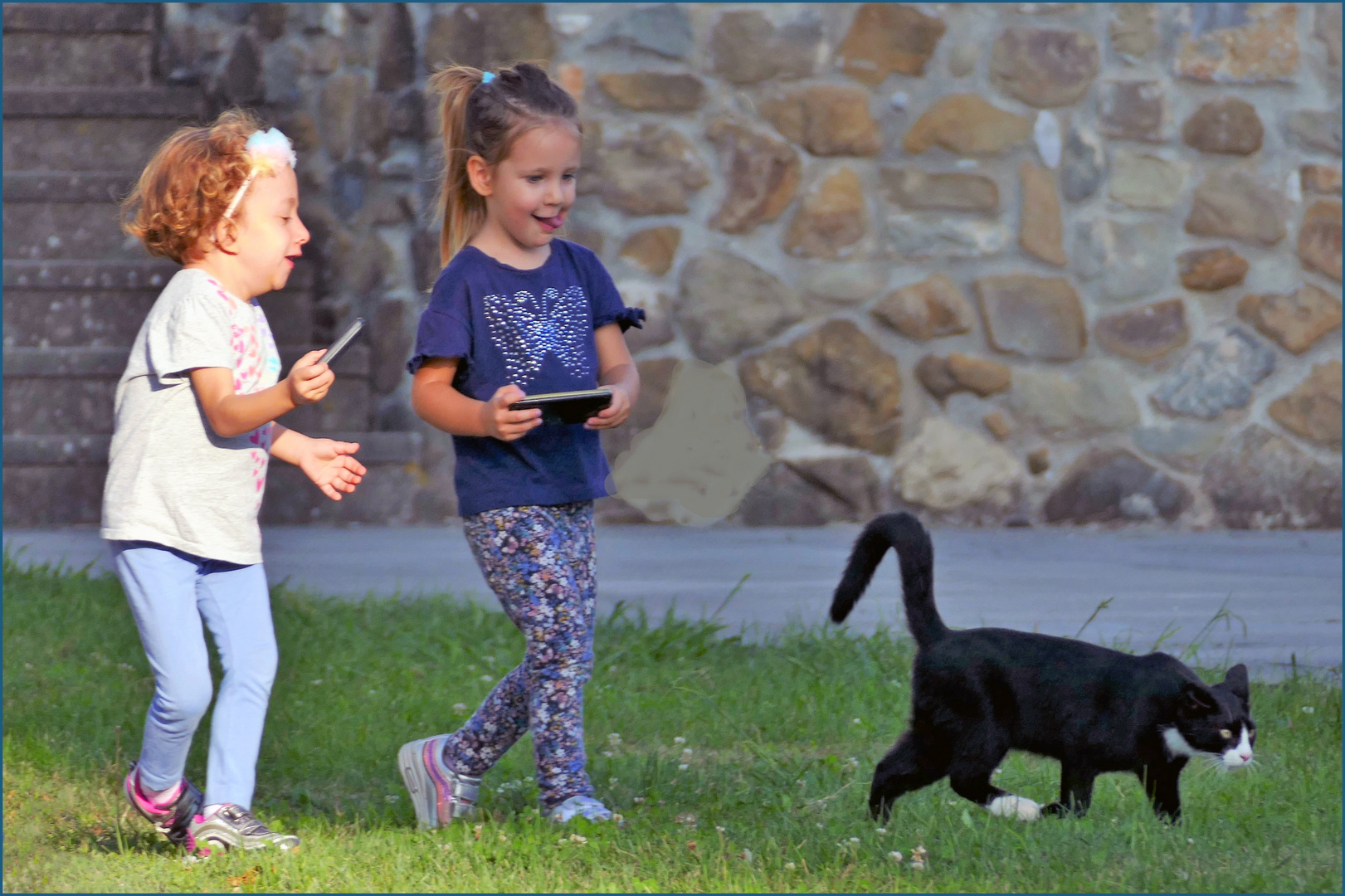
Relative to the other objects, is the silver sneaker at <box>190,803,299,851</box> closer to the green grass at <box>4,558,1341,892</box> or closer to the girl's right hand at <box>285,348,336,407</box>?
the green grass at <box>4,558,1341,892</box>

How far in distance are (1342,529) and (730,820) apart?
12.3 feet

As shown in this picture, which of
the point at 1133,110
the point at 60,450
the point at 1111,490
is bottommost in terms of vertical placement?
the point at 60,450

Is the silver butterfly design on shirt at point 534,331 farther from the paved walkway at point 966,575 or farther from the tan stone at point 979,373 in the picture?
the tan stone at point 979,373

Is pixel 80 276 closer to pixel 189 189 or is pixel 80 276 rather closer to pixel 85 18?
pixel 85 18

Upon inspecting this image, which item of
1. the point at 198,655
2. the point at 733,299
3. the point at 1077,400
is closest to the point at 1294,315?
the point at 1077,400

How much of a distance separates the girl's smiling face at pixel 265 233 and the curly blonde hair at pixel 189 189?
30mm

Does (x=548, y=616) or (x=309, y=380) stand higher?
(x=309, y=380)

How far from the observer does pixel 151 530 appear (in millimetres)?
2604

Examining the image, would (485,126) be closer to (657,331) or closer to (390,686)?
(390,686)

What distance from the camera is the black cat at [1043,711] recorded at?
2607 mm

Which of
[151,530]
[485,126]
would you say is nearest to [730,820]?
[151,530]

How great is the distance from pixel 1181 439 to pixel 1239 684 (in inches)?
127

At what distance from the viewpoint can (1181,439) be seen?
572cm

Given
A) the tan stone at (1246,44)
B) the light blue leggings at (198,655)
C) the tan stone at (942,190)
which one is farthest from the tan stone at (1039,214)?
the light blue leggings at (198,655)
